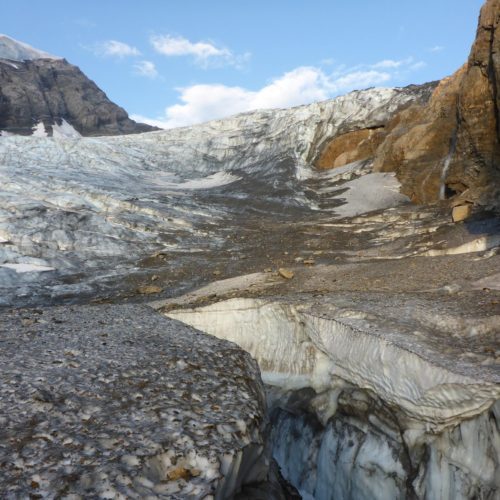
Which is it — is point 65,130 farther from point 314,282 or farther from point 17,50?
point 314,282

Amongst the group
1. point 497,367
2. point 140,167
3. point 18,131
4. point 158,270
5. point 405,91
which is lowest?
point 158,270

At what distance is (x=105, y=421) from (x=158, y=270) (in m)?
16.5

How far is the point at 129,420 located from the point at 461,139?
1079 inches

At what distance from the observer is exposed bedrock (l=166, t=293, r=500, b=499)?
617 cm

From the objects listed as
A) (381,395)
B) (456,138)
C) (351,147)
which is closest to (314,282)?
(381,395)

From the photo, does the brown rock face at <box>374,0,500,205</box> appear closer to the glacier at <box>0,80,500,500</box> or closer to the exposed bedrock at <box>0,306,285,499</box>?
the glacier at <box>0,80,500,500</box>

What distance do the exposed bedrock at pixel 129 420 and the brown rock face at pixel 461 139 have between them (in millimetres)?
19791

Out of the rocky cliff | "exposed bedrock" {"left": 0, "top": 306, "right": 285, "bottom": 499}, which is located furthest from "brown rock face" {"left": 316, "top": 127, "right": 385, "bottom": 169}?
"exposed bedrock" {"left": 0, "top": 306, "right": 285, "bottom": 499}

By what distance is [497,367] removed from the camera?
646 cm

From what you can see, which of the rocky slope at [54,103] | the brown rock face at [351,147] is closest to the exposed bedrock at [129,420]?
the brown rock face at [351,147]

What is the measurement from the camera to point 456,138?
1131 inches

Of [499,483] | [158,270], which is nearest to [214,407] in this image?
[499,483]

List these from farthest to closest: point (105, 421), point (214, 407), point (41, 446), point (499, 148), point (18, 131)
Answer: point (18, 131) → point (499, 148) → point (214, 407) → point (105, 421) → point (41, 446)

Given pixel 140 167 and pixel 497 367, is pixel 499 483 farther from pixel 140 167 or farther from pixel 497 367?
pixel 140 167
